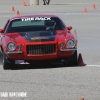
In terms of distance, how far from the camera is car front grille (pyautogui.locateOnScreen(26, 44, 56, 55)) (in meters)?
15.0

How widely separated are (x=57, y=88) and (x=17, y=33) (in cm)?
423

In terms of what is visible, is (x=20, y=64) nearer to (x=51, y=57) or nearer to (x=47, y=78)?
(x=51, y=57)

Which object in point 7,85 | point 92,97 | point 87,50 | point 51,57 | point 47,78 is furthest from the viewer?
point 87,50

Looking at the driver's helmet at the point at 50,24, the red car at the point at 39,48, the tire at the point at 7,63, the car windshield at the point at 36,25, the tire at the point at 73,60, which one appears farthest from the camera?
the driver's helmet at the point at 50,24

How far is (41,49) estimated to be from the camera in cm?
1502

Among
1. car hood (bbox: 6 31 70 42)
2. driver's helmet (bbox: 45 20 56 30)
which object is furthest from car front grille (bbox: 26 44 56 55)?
driver's helmet (bbox: 45 20 56 30)

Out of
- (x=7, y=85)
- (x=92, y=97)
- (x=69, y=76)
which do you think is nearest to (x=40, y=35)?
(x=69, y=76)

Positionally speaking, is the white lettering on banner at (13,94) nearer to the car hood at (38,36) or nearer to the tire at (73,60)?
the car hood at (38,36)

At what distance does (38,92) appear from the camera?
11.5 meters

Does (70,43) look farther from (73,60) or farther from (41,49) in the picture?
(41,49)

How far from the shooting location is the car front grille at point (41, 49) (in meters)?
15.0

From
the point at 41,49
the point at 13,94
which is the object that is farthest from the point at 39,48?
the point at 13,94

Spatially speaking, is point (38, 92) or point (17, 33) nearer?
point (38, 92)

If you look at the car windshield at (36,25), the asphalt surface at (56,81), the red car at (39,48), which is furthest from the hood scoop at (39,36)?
the asphalt surface at (56,81)
